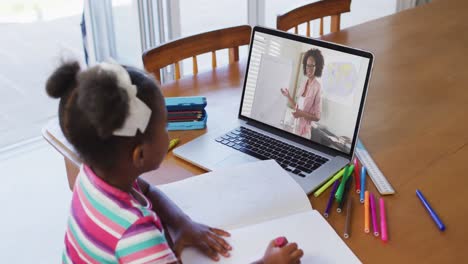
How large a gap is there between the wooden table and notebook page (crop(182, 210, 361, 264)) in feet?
0.10

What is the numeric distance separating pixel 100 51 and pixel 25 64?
24.9 inches

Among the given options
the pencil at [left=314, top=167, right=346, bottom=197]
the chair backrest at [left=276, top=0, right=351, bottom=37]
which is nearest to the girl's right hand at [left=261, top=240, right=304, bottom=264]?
the pencil at [left=314, top=167, right=346, bottom=197]

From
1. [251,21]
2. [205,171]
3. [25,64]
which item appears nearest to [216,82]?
[205,171]

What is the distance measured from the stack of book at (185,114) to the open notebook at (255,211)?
224mm

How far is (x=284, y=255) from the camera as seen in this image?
85 cm

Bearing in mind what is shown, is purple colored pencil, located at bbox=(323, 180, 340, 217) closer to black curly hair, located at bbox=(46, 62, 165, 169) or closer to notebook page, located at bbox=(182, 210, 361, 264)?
notebook page, located at bbox=(182, 210, 361, 264)

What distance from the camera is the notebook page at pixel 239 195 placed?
40.1 inches

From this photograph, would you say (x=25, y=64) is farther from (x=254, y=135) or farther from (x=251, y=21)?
(x=254, y=135)

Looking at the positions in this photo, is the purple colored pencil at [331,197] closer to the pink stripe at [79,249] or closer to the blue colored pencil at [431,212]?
the blue colored pencil at [431,212]

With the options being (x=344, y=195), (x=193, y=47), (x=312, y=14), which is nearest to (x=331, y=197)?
(x=344, y=195)

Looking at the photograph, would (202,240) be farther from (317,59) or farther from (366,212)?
(317,59)

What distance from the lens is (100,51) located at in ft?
9.12

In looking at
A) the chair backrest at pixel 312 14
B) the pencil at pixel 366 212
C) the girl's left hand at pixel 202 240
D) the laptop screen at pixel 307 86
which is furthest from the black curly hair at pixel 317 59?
the chair backrest at pixel 312 14

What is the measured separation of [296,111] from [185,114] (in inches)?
10.9
